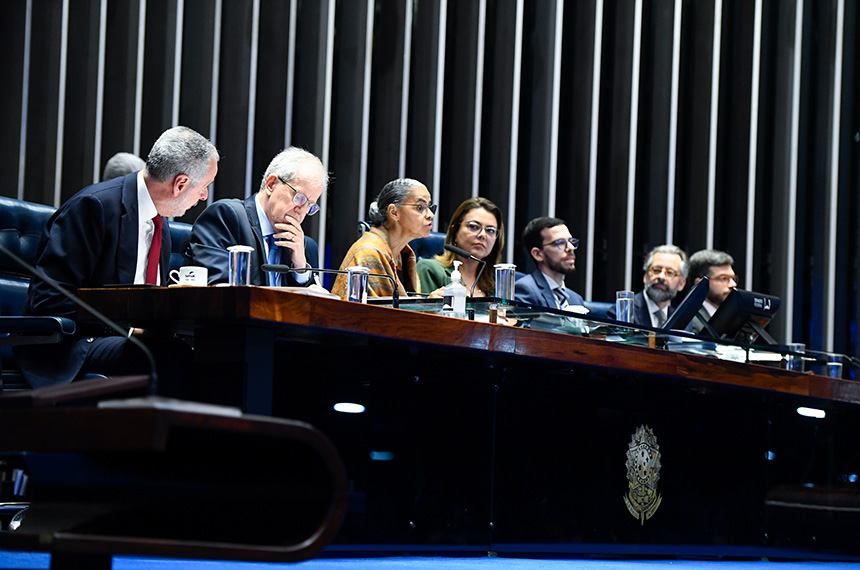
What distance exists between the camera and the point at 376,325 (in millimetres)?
2051

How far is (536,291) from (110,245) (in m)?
1.85

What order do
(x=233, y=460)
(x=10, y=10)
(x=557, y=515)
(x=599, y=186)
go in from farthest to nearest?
(x=599, y=186) → (x=10, y=10) → (x=557, y=515) → (x=233, y=460)

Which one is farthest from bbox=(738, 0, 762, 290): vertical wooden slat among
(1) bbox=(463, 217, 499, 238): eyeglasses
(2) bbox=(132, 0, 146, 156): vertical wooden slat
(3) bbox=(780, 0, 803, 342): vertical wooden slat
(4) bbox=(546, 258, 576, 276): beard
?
(2) bbox=(132, 0, 146, 156): vertical wooden slat

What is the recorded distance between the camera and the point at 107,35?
14.0ft

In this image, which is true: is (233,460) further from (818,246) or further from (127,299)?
(818,246)

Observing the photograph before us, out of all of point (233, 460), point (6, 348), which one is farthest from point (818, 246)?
point (233, 460)

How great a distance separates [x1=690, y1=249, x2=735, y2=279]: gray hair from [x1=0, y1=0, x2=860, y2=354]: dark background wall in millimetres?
466

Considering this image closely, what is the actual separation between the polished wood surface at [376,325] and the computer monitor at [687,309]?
0.18m

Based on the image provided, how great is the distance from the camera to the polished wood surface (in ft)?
6.01

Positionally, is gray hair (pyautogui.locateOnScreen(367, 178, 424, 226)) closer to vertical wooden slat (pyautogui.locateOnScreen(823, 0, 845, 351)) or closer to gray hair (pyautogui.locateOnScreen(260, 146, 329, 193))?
gray hair (pyautogui.locateOnScreen(260, 146, 329, 193))

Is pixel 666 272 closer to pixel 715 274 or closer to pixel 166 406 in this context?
pixel 715 274

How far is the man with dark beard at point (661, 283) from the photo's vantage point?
4.47 meters

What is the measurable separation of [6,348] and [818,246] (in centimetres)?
425

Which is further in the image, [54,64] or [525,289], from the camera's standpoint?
[54,64]
